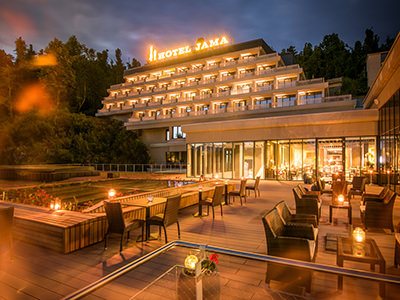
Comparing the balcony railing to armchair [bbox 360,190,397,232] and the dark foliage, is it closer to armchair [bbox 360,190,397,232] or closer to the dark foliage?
the dark foliage

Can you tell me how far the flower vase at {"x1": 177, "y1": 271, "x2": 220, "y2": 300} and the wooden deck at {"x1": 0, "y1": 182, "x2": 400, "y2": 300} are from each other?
122 mm

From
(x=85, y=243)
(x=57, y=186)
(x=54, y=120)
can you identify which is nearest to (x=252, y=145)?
(x=57, y=186)

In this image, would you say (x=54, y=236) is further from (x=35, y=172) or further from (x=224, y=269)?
(x=35, y=172)

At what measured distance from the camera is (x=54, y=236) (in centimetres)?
420

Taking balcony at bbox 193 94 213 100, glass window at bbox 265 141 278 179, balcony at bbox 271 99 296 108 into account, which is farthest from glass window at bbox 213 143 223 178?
balcony at bbox 193 94 213 100

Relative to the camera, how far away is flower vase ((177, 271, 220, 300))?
5.44 feet

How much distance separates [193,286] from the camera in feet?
5.41

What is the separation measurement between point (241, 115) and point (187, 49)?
62.7ft

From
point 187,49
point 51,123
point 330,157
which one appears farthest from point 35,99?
point 330,157

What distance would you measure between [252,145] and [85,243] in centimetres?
1468

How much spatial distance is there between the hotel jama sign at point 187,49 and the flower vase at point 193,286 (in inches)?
1607

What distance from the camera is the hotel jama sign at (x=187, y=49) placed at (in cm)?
3847

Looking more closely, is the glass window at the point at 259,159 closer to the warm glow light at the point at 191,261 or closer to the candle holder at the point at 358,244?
the candle holder at the point at 358,244

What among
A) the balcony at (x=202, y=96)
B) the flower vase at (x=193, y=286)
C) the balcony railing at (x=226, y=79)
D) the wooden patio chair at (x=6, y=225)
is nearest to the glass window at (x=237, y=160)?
the balcony railing at (x=226, y=79)
